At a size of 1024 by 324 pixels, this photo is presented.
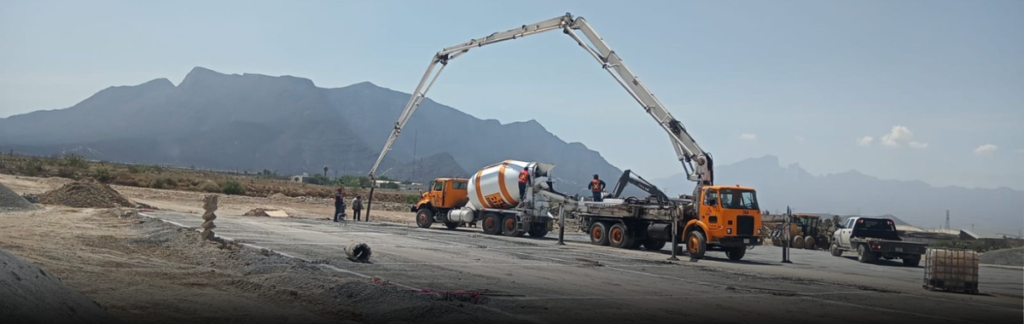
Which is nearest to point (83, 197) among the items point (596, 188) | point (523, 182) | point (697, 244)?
point (523, 182)

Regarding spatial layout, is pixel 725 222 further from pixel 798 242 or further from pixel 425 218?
pixel 425 218

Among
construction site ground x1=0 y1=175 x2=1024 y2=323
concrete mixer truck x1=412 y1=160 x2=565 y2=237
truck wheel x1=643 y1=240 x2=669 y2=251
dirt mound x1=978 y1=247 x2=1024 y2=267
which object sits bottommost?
construction site ground x1=0 y1=175 x2=1024 y2=323

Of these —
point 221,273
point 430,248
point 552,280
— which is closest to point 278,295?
point 221,273

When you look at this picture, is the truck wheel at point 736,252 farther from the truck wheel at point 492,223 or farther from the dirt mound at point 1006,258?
the dirt mound at point 1006,258

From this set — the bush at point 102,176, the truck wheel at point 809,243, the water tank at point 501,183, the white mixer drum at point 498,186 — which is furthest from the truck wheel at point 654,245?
the bush at point 102,176

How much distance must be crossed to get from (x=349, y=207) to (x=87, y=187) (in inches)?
906

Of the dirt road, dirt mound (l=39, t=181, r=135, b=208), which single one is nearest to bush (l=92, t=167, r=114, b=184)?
dirt mound (l=39, t=181, r=135, b=208)

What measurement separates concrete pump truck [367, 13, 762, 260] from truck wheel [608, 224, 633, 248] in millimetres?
33

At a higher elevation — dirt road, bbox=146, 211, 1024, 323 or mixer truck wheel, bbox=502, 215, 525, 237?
mixer truck wheel, bbox=502, 215, 525, 237

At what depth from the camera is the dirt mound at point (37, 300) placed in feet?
24.8

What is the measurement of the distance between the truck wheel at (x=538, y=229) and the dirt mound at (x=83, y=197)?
2037 centimetres

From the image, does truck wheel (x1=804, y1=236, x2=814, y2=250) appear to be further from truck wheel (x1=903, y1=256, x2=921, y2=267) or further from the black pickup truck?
truck wheel (x1=903, y1=256, x2=921, y2=267)

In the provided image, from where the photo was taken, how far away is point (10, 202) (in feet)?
94.7

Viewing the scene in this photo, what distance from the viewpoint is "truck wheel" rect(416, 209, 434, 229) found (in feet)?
126
